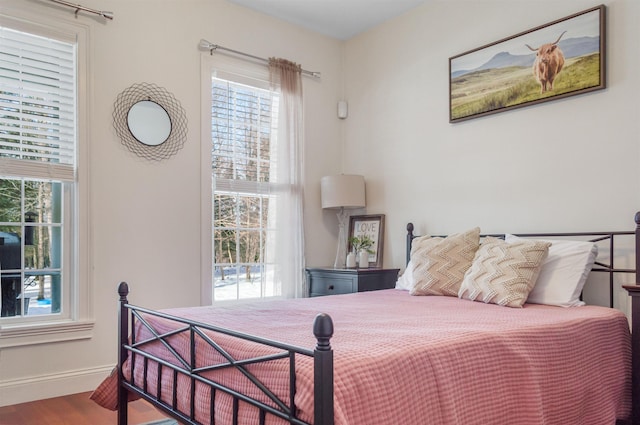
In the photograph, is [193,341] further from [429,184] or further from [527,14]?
[527,14]

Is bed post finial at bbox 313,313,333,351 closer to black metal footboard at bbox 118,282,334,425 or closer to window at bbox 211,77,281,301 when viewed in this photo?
black metal footboard at bbox 118,282,334,425

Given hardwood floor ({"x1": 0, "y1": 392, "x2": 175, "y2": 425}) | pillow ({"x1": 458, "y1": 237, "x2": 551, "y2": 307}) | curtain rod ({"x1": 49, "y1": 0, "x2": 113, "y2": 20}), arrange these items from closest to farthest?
pillow ({"x1": 458, "y1": 237, "x2": 551, "y2": 307}), hardwood floor ({"x1": 0, "y1": 392, "x2": 175, "y2": 425}), curtain rod ({"x1": 49, "y1": 0, "x2": 113, "y2": 20})

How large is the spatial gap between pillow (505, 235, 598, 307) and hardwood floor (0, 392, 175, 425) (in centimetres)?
209

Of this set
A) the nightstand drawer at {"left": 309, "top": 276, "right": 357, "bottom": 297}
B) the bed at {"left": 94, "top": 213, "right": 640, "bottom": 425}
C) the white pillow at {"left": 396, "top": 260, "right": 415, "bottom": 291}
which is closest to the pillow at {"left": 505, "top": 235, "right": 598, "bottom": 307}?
the bed at {"left": 94, "top": 213, "right": 640, "bottom": 425}

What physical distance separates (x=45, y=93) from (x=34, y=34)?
14.0 inches

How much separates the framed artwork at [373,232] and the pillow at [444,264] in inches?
39.9

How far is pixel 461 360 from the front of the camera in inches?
61.3

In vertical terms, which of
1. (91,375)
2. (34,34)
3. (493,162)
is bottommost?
(91,375)

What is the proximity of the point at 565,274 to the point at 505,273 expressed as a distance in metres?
0.33

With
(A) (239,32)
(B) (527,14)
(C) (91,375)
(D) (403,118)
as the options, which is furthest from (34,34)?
(B) (527,14)

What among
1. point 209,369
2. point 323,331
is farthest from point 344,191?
point 323,331

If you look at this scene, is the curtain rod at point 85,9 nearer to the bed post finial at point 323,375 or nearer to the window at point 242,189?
the window at point 242,189

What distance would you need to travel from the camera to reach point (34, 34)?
302 cm

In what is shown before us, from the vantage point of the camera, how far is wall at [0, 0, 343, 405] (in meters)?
3.03
